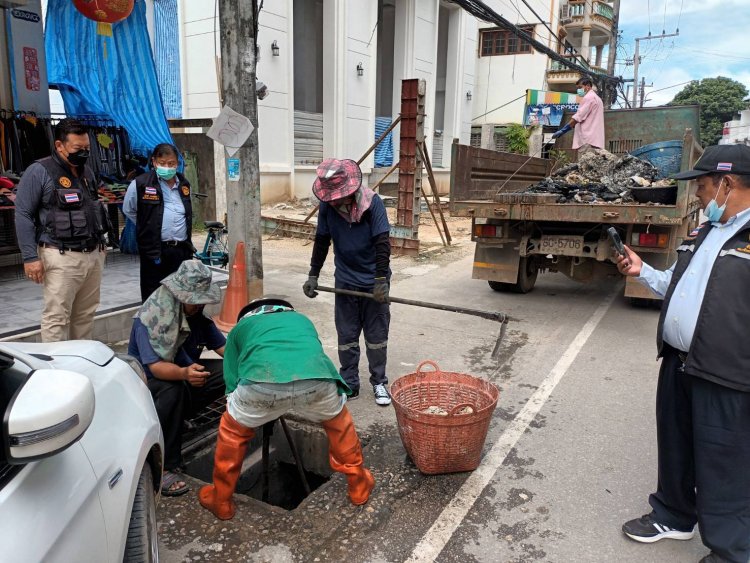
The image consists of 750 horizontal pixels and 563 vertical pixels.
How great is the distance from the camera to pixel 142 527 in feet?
6.40

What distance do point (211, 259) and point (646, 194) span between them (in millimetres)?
5507

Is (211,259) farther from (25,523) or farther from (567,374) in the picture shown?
(25,523)

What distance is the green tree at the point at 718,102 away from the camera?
1740 inches

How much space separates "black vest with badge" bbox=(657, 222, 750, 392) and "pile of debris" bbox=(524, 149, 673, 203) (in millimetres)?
4308

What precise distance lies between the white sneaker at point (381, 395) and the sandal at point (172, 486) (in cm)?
151

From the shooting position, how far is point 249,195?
19.9 ft

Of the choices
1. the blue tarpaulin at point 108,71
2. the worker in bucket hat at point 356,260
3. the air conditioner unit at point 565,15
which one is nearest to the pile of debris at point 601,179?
the worker in bucket hat at point 356,260

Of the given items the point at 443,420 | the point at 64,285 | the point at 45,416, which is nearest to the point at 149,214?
the point at 64,285

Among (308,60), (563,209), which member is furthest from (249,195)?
(308,60)

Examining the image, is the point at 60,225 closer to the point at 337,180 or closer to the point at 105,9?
the point at 337,180

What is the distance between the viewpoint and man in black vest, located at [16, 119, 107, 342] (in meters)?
3.84

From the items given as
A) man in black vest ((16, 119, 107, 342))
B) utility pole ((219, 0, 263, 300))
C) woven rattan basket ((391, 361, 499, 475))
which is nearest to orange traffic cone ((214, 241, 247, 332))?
utility pole ((219, 0, 263, 300))

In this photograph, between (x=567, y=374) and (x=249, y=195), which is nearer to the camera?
(x=567, y=374)

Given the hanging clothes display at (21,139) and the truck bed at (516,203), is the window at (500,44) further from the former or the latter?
the hanging clothes display at (21,139)
